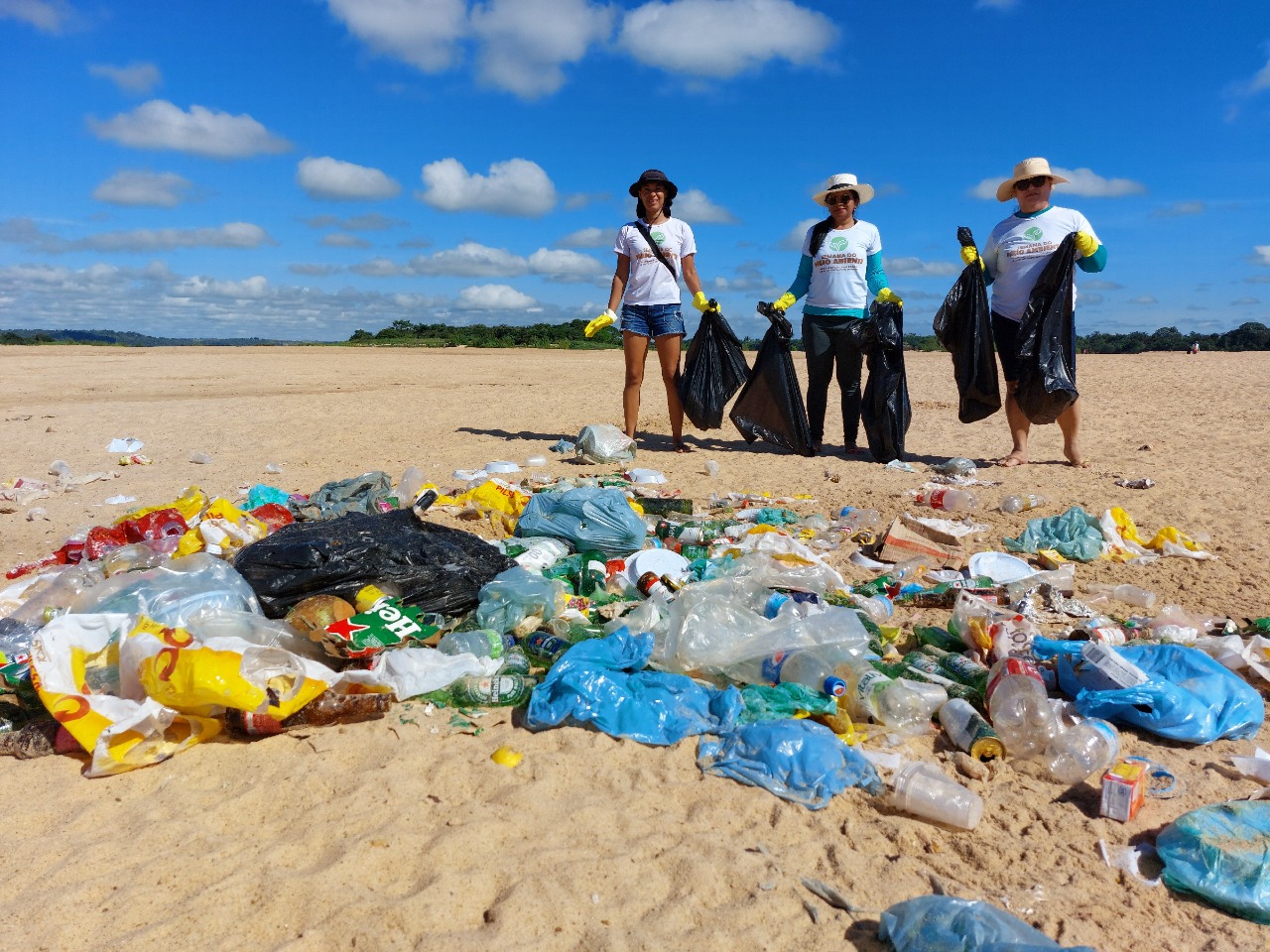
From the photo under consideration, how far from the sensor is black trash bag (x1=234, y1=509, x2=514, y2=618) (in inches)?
115

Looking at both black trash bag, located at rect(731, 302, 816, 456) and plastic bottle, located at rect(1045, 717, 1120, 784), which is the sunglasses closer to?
black trash bag, located at rect(731, 302, 816, 456)

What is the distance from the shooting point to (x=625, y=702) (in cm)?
243

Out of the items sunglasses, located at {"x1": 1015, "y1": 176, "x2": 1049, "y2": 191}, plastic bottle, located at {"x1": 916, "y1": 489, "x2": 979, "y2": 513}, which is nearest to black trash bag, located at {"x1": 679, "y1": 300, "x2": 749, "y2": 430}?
plastic bottle, located at {"x1": 916, "y1": 489, "x2": 979, "y2": 513}

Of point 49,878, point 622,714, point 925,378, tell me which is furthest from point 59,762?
point 925,378

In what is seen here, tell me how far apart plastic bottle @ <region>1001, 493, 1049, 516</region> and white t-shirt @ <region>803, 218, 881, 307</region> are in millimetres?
1887

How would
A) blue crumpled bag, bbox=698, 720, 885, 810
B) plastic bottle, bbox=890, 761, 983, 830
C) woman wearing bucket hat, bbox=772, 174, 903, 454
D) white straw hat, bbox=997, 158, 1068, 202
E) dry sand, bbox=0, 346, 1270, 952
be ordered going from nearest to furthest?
dry sand, bbox=0, 346, 1270, 952
plastic bottle, bbox=890, 761, 983, 830
blue crumpled bag, bbox=698, 720, 885, 810
white straw hat, bbox=997, 158, 1068, 202
woman wearing bucket hat, bbox=772, 174, 903, 454

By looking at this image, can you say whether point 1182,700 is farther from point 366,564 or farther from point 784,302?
point 784,302

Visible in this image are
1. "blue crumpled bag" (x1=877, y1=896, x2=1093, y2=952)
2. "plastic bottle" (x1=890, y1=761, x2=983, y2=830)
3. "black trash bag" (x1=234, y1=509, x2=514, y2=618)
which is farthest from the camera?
"black trash bag" (x1=234, y1=509, x2=514, y2=618)

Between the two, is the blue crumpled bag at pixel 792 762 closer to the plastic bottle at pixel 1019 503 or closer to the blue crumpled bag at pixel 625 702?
the blue crumpled bag at pixel 625 702

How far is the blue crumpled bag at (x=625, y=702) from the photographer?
93.4 inches

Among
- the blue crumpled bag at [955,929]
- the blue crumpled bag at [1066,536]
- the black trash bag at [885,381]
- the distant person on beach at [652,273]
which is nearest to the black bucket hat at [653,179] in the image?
the distant person on beach at [652,273]

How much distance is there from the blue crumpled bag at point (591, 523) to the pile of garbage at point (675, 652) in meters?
0.01

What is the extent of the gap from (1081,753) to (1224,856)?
0.43m

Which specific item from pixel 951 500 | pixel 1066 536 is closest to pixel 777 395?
pixel 951 500
